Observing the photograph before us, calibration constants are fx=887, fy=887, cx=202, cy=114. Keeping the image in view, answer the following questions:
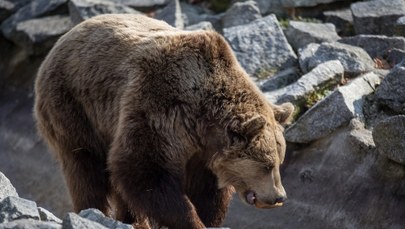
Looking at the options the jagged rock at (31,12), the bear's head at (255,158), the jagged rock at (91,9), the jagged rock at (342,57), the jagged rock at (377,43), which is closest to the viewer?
the bear's head at (255,158)

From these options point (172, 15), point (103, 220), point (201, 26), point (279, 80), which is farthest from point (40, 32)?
point (103, 220)

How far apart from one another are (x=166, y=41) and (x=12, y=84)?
20.9 ft

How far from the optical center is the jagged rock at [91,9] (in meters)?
11.7

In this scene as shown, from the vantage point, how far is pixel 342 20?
1130 cm

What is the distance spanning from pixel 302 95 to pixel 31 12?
5535 mm

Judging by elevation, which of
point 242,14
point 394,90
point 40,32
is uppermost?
point 394,90

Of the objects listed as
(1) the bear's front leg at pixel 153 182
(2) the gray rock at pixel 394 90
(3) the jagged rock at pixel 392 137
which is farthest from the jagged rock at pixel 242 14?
(1) the bear's front leg at pixel 153 182

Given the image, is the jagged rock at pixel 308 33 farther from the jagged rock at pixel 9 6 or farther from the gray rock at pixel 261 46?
the jagged rock at pixel 9 6

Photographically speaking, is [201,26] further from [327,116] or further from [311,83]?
[327,116]

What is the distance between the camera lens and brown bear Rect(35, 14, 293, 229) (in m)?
6.36

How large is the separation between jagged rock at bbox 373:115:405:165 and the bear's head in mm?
1386

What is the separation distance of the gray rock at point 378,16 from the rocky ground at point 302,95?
1 cm

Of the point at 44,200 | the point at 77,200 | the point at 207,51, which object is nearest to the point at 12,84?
the point at 44,200

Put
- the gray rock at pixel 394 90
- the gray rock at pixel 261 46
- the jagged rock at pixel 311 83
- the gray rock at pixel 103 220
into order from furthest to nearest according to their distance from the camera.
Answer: the gray rock at pixel 261 46 < the jagged rock at pixel 311 83 < the gray rock at pixel 394 90 < the gray rock at pixel 103 220
